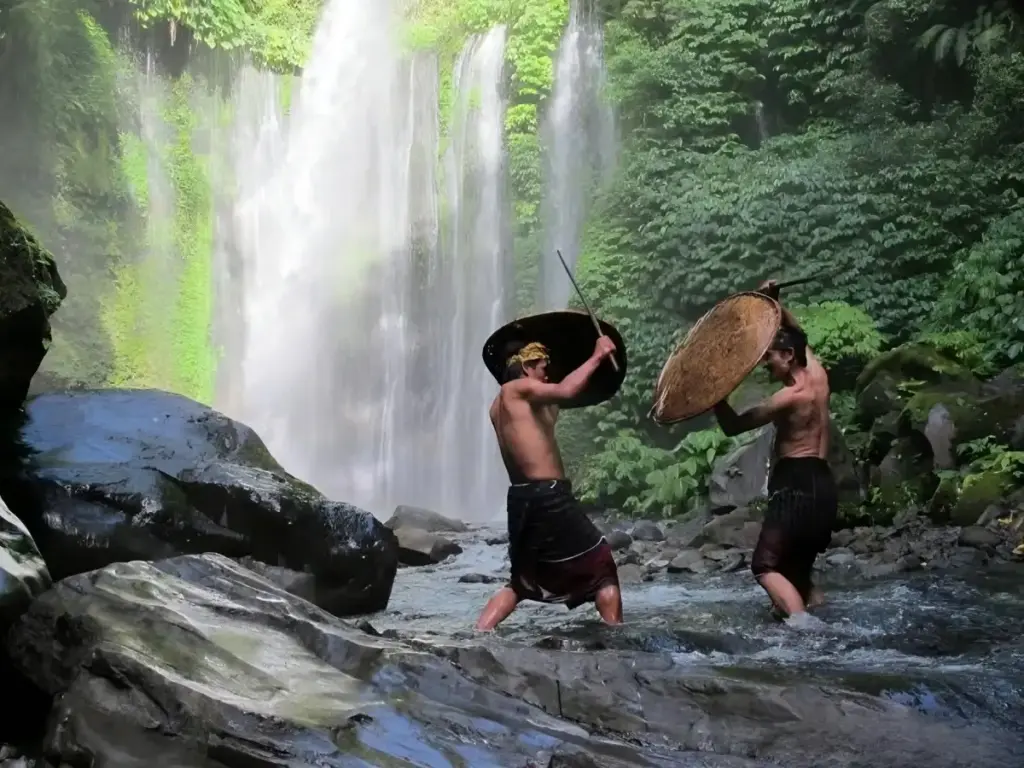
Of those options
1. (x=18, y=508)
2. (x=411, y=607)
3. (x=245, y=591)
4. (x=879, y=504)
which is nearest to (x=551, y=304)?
(x=879, y=504)

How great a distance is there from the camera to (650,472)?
13.7 metres

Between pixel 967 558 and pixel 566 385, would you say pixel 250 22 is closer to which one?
pixel 967 558

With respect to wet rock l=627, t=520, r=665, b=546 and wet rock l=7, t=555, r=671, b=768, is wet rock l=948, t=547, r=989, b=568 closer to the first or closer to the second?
wet rock l=627, t=520, r=665, b=546

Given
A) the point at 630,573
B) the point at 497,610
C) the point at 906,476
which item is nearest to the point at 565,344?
the point at 497,610

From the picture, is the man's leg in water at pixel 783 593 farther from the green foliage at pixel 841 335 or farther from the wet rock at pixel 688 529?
the green foliage at pixel 841 335

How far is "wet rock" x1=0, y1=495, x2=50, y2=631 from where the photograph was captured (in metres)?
2.99

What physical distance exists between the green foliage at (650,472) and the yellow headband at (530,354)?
8.05 meters

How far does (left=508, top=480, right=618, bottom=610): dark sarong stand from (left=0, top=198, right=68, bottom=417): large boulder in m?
2.86

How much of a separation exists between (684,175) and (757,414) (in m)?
13.2

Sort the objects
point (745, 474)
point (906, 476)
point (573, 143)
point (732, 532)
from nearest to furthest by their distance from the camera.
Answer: point (732, 532) → point (906, 476) → point (745, 474) → point (573, 143)

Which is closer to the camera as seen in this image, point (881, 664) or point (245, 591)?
point (245, 591)

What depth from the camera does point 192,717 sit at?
94.0 inches

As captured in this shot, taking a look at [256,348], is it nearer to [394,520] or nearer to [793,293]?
[394,520]

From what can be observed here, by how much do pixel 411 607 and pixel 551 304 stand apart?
42.9ft
